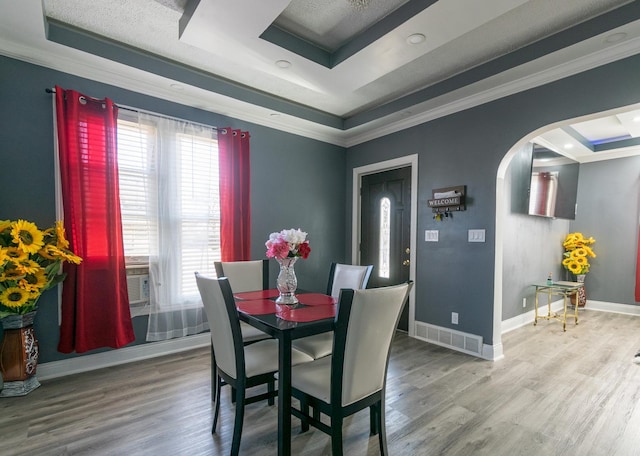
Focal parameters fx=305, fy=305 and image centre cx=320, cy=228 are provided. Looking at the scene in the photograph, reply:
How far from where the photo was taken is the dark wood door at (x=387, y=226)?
4.04 metres

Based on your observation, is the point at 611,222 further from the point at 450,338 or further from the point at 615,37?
the point at 615,37

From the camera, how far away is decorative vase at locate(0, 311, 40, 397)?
2314 millimetres

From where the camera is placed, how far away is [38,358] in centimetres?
256

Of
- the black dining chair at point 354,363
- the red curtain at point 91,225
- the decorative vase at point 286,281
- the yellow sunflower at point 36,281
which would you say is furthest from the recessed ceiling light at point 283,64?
the yellow sunflower at point 36,281

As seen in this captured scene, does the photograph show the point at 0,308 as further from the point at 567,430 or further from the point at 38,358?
the point at 567,430

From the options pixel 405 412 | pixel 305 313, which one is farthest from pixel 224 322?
pixel 405 412

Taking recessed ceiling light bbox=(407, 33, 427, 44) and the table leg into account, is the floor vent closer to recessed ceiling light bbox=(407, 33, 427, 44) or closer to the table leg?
the table leg

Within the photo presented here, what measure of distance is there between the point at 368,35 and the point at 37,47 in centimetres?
265

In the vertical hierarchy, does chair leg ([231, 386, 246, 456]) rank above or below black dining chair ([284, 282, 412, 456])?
below

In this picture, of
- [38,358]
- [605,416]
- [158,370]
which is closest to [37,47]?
[38,358]

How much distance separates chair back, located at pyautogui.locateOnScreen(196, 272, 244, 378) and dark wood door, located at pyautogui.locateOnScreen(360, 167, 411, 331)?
2744mm

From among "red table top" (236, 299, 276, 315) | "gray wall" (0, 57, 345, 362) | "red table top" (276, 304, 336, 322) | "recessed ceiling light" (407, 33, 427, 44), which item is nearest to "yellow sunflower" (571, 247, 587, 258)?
"gray wall" (0, 57, 345, 362)

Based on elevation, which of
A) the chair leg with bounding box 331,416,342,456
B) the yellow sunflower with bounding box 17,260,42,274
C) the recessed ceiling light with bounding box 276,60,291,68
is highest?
the recessed ceiling light with bounding box 276,60,291,68

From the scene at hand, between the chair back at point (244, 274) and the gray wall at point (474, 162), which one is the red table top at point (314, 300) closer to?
the chair back at point (244, 274)
